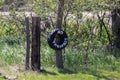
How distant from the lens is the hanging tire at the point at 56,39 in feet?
30.9

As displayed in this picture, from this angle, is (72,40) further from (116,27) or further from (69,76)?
(69,76)

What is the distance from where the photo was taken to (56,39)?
9492 mm

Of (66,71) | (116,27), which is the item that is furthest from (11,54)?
(116,27)

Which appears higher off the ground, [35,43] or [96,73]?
[35,43]

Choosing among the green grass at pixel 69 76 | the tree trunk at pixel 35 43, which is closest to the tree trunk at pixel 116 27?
the green grass at pixel 69 76

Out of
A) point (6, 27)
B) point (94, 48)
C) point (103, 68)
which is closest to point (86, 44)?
point (94, 48)

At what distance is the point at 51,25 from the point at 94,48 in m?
1.60

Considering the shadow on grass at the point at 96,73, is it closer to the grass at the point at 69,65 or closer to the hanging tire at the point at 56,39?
the grass at the point at 69,65

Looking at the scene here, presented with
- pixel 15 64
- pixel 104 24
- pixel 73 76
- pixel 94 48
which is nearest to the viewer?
pixel 73 76

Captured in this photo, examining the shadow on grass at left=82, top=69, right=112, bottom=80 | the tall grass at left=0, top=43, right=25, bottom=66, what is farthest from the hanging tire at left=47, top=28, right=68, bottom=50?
the tall grass at left=0, top=43, right=25, bottom=66

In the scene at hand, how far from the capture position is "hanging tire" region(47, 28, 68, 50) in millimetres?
9414

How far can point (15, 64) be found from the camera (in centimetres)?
973

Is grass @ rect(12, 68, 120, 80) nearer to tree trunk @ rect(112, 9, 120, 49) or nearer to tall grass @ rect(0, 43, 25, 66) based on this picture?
tall grass @ rect(0, 43, 25, 66)

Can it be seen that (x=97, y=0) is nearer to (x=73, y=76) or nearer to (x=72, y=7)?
(x=72, y=7)
